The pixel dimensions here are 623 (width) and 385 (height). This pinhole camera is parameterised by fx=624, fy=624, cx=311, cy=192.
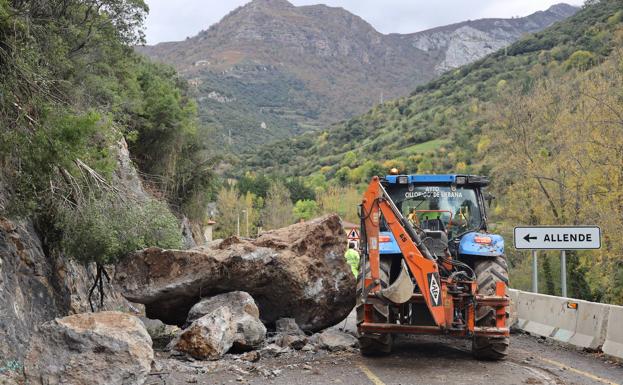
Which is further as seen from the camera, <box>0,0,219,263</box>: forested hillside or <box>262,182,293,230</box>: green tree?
<box>262,182,293,230</box>: green tree

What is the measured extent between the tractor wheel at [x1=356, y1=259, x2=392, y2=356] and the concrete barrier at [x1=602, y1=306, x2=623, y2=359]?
3.63 metres

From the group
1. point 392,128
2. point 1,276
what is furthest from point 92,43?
point 392,128

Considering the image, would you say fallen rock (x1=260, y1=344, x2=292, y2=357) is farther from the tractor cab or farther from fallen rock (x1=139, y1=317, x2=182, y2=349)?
the tractor cab

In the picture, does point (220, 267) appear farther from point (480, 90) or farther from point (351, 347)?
point (480, 90)

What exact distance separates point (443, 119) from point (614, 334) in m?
80.8

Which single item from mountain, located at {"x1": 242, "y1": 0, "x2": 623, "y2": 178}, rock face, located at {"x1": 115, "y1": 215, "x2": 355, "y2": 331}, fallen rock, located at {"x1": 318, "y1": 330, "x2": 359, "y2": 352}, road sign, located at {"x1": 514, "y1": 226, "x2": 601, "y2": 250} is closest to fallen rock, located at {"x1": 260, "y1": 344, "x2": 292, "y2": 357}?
fallen rock, located at {"x1": 318, "y1": 330, "x2": 359, "y2": 352}

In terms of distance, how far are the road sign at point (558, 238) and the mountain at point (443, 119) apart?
3952 centimetres

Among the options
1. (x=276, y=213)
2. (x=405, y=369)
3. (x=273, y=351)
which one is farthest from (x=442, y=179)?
(x=276, y=213)

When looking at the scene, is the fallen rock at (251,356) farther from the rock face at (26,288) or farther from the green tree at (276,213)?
the green tree at (276,213)

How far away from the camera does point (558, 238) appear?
43.4ft

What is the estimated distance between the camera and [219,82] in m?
181

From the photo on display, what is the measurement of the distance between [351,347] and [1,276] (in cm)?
551

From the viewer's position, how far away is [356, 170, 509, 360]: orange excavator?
852 centimetres

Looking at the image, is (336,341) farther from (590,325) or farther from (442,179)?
(590,325)
